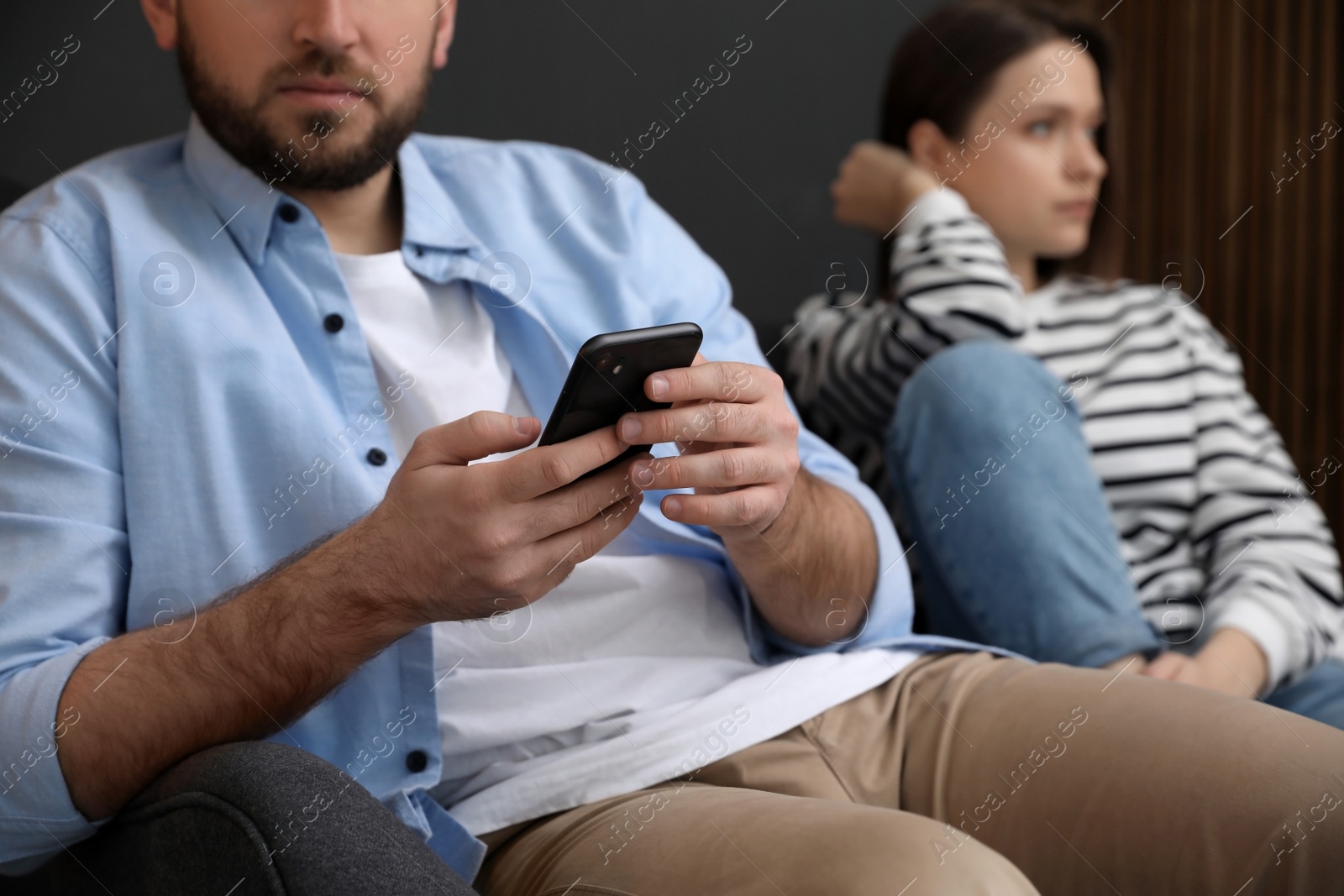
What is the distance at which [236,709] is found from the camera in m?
0.75

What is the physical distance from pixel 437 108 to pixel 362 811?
3.25ft

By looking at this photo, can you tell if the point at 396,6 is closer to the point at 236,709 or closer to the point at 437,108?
the point at 437,108

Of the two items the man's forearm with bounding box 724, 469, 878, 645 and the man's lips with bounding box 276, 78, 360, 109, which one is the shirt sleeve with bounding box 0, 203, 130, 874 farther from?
the man's forearm with bounding box 724, 469, 878, 645

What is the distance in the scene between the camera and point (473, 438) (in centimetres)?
69

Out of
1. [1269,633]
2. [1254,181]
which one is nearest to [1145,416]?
[1269,633]

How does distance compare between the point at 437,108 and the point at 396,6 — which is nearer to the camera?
the point at 396,6

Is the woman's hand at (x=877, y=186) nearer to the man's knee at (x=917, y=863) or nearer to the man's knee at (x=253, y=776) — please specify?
the man's knee at (x=917, y=863)

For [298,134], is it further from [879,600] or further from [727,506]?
[879,600]

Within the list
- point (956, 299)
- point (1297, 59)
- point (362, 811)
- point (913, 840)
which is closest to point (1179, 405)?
point (956, 299)

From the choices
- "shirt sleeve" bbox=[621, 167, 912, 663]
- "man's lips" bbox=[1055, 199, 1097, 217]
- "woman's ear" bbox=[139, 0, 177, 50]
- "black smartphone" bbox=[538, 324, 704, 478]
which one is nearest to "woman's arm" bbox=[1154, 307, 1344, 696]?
"man's lips" bbox=[1055, 199, 1097, 217]

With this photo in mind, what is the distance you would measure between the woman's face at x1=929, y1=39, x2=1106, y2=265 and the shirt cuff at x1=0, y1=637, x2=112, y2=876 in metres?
1.31

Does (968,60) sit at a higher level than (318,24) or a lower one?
lower

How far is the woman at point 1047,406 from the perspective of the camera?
112 centimetres

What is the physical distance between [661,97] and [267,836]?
1191 millimetres
